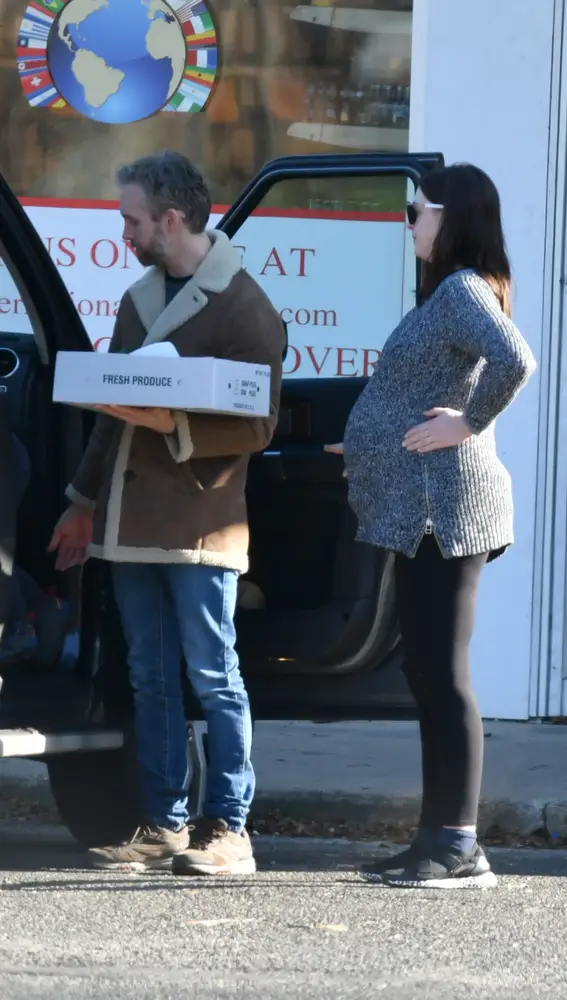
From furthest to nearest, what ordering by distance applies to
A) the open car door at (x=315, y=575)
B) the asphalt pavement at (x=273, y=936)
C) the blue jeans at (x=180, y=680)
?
the open car door at (x=315, y=575)
the blue jeans at (x=180, y=680)
the asphalt pavement at (x=273, y=936)

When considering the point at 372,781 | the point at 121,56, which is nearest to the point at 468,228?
the point at 372,781

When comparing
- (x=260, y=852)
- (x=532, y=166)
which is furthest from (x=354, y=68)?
(x=260, y=852)

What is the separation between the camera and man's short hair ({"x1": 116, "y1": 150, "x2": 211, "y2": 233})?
14.5 feet

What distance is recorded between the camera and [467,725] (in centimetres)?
432

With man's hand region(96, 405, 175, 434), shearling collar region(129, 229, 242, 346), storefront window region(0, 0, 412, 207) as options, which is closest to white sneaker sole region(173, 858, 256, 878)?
man's hand region(96, 405, 175, 434)

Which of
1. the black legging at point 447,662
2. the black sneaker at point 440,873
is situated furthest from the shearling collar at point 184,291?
the black sneaker at point 440,873

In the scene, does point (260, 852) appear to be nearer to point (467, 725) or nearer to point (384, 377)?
point (467, 725)

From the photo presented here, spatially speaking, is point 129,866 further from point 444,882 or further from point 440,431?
point 440,431

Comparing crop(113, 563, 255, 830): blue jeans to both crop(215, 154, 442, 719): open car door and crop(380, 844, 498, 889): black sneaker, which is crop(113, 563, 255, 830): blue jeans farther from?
crop(380, 844, 498, 889): black sneaker

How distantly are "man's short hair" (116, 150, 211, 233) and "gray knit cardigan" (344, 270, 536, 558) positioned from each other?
0.59 m

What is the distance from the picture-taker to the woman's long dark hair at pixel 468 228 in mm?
4277

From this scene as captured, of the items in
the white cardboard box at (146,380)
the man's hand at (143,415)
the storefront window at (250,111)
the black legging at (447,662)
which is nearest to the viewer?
the white cardboard box at (146,380)

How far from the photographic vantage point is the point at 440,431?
13.8 ft

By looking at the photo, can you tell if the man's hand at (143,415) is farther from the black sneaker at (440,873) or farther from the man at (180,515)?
the black sneaker at (440,873)
